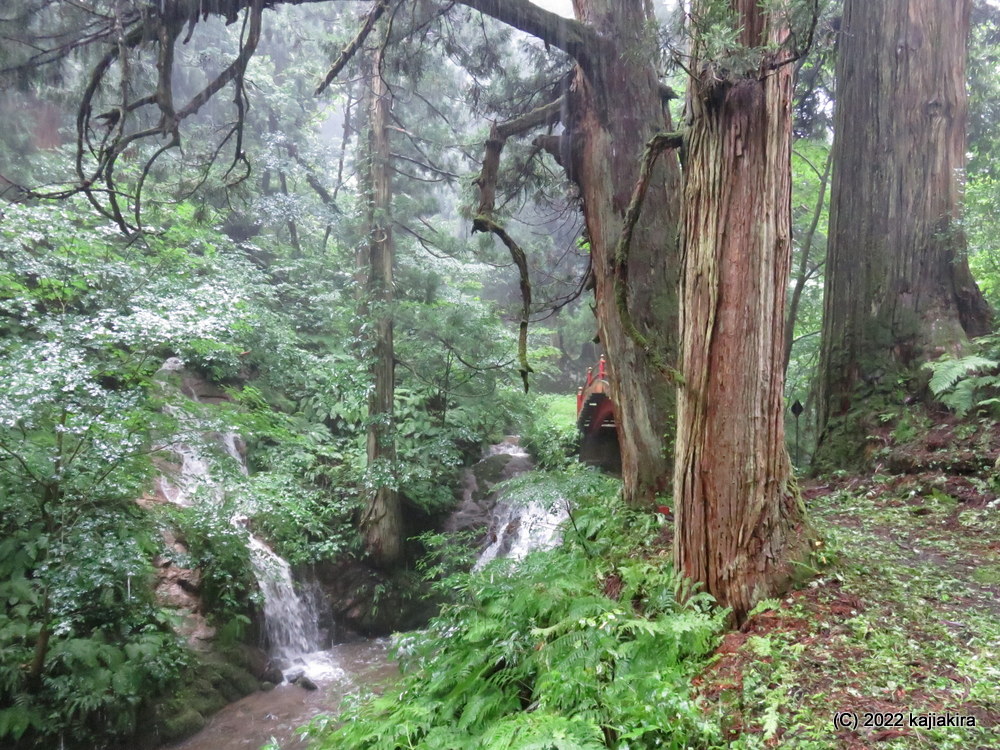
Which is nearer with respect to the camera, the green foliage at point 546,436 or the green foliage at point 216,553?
the green foliage at point 216,553

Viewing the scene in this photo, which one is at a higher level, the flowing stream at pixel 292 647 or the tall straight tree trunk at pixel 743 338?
the tall straight tree trunk at pixel 743 338

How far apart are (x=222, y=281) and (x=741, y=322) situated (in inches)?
256

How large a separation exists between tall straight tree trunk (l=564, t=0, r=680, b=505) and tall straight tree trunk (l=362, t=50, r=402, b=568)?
5.70 m

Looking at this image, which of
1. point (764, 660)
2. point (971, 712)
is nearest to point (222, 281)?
point (764, 660)

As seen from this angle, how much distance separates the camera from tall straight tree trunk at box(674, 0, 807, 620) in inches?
133

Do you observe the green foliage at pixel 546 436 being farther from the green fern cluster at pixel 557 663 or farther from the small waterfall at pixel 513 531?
the green fern cluster at pixel 557 663

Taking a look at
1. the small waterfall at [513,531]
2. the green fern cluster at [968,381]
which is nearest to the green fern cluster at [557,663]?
the green fern cluster at [968,381]

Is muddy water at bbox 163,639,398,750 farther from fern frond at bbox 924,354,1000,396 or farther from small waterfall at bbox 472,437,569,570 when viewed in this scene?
fern frond at bbox 924,354,1000,396

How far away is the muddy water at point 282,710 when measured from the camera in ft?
23.5

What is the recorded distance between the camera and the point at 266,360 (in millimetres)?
10750

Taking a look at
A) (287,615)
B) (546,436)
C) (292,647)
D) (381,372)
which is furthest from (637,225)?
(546,436)

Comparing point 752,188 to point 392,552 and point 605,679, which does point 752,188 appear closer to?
point 605,679

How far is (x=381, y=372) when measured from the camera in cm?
1131

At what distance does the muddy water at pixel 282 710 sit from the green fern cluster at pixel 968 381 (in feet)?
19.2
